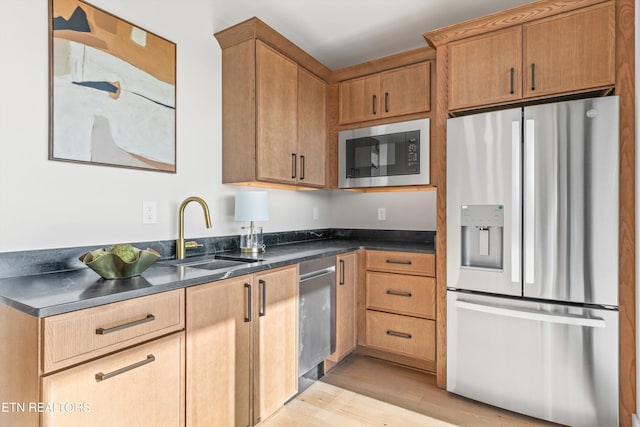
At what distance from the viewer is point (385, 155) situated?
2596 mm

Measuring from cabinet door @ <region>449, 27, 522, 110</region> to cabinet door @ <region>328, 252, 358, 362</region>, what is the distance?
1.25 metres

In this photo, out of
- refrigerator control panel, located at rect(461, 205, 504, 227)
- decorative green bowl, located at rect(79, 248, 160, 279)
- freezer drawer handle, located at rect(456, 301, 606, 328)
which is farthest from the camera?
refrigerator control panel, located at rect(461, 205, 504, 227)

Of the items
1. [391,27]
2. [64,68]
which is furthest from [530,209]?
[64,68]

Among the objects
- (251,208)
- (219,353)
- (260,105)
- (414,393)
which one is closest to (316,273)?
(251,208)

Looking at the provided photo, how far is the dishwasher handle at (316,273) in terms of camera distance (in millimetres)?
1962

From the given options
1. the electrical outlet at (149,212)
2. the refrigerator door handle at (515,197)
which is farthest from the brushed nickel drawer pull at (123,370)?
the refrigerator door handle at (515,197)

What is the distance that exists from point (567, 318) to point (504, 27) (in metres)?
1.65

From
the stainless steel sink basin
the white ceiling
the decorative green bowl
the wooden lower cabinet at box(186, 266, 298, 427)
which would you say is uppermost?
the white ceiling

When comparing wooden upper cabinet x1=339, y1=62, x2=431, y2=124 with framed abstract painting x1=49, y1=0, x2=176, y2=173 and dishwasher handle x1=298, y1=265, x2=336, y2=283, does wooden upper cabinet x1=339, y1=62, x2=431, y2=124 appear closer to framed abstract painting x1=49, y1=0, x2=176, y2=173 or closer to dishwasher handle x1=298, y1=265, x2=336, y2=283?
dishwasher handle x1=298, y1=265, x2=336, y2=283

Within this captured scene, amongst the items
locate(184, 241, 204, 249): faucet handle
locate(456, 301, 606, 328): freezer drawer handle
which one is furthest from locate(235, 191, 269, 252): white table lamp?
locate(456, 301, 606, 328): freezer drawer handle

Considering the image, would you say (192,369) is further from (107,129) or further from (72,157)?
(107,129)

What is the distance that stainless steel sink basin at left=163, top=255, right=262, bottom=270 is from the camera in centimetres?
178

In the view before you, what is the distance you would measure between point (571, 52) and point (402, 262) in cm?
153

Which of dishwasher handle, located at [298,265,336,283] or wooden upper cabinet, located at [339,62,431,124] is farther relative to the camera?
wooden upper cabinet, located at [339,62,431,124]
